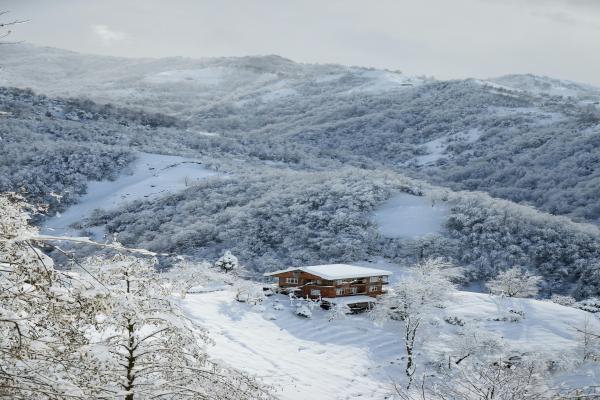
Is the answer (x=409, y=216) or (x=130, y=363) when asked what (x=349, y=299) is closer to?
(x=409, y=216)

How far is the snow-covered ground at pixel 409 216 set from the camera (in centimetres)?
6081

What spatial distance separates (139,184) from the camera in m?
87.6

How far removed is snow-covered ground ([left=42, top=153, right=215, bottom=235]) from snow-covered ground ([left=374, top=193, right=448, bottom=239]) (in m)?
33.8

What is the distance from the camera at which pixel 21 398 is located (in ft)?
15.1

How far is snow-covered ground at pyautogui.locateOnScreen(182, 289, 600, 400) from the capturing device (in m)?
26.4

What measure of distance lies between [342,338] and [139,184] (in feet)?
208

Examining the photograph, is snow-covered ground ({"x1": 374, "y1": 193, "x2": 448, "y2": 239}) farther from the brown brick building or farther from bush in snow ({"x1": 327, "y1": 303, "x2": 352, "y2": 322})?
bush in snow ({"x1": 327, "y1": 303, "x2": 352, "y2": 322})

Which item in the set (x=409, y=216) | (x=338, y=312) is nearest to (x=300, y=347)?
(x=338, y=312)

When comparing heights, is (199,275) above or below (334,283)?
below

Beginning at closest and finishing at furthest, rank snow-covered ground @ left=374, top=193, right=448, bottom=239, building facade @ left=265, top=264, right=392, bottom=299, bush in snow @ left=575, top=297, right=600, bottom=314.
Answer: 1. building facade @ left=265, top=264, right=392, bottom=299
2. bush in snow @ left=575, top=297, right=600, bottom=314
3. snow-covered ground @ left=374, top=193, right=448, bottom=239

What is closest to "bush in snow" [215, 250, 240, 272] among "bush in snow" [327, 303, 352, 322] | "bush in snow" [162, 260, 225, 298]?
"bush in snow" [162, 260, 225, 298]

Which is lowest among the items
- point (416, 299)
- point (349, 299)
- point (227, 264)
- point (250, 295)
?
point (227, 264)

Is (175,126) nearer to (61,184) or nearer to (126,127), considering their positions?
(126,127)

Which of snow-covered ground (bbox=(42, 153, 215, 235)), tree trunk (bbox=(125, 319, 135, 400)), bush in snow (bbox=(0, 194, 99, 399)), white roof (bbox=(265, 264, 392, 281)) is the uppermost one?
bush in snow (bbox=(0, 194, 99, 399))
